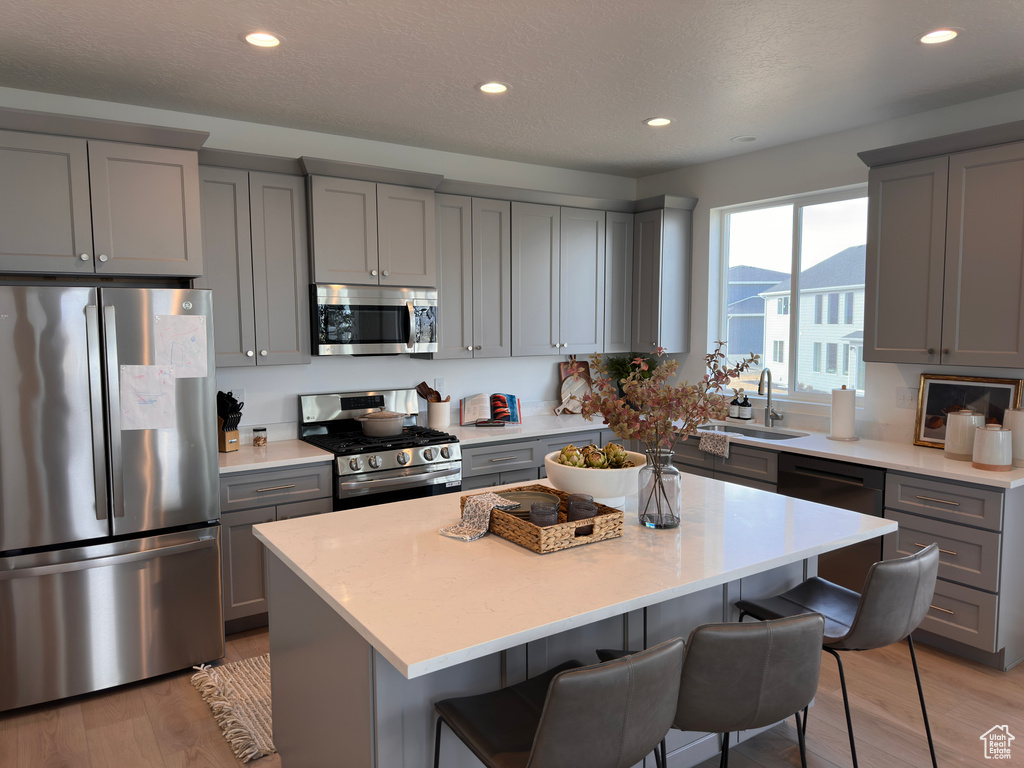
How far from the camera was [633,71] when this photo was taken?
118 inches

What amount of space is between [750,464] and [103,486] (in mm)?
3269

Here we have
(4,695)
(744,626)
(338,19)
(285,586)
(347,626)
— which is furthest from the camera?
(4,695)

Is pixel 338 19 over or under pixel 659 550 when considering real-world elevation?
over

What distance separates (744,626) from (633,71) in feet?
7.86

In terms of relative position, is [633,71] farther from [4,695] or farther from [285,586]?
[4,695]

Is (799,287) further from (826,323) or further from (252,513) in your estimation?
(252,513)

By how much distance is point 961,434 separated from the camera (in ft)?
10.9

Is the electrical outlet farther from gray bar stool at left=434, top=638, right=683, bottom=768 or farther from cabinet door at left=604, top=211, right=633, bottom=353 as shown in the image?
gray bar stool at left=434, top=638, right=683, bottom=768

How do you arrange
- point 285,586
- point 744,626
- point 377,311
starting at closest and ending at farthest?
point 744,626 < point 285,586 < point 377,311

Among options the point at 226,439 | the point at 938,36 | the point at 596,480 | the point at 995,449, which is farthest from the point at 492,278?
the point at 995,449

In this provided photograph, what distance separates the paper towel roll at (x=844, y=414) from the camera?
12.7ft

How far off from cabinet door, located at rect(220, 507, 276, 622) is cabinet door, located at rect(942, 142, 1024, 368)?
3.46 meters

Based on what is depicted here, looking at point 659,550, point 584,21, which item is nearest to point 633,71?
point 584,21

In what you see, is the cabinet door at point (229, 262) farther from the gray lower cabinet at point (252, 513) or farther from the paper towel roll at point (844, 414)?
the paper towel roll at point (844, 414)
